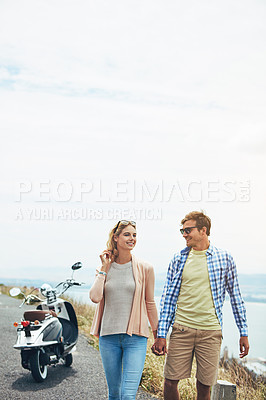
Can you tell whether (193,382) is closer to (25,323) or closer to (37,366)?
(37,366)

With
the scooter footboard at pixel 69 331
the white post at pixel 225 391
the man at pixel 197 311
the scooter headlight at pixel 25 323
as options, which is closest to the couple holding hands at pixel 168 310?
the man at pixel 197 311

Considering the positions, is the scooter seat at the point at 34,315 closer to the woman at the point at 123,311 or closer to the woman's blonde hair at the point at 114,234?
the woman at the point at 123,311

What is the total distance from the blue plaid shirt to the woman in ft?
0.37

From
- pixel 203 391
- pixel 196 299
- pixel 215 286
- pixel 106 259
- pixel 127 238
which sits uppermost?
pixel 127 238

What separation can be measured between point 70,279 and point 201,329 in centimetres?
292

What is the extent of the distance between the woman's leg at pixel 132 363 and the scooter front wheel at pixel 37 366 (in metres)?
2.65

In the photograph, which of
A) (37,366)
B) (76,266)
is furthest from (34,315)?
(76,266)

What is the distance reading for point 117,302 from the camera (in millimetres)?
4086

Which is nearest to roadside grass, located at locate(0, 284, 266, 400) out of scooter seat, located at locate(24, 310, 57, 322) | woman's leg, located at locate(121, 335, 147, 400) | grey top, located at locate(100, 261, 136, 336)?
scooter seat, located at locate(24, 310, 57, 322)

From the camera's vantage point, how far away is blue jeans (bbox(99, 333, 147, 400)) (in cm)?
392

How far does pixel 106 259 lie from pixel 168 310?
26.7 inches

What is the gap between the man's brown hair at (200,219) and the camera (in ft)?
14.2

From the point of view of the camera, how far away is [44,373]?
6637 mm

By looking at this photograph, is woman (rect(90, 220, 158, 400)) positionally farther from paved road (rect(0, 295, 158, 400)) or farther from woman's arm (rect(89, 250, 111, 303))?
paved road (rect(0, 295, 158, 400))
